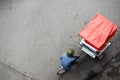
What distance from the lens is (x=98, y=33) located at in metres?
5.73

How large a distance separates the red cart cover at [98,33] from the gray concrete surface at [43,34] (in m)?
0.91

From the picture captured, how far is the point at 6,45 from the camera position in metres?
7.09

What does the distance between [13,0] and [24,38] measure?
141cm

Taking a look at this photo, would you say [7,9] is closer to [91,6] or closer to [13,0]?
[13,0]

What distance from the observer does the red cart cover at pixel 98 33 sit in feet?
18.6

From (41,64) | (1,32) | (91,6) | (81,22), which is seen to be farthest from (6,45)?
(91,6)

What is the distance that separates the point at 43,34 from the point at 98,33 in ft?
6.14

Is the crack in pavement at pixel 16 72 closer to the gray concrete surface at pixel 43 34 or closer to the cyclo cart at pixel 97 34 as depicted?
the gray concrete surface at pixel 43 34

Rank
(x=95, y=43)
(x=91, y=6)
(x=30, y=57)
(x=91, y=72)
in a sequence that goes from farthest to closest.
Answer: (x=91, y=6)
(x=30, y=57)
(x=91, y=72)
(x=95, y=43)

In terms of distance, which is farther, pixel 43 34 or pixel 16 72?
pixel 43 34

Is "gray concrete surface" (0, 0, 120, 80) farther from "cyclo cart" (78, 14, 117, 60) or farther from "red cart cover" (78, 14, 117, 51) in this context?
"red cart cover" (78, 14, 117, 51)

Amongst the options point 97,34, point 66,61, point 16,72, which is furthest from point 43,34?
point 97,34

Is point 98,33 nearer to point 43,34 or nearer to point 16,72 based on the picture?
point 43,34

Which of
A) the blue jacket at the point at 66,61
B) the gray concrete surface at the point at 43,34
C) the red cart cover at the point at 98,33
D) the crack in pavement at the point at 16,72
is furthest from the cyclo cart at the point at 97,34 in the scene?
the crack in pavement at the point at 16,72
